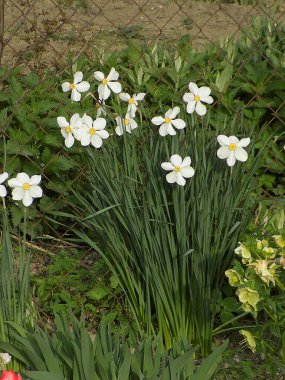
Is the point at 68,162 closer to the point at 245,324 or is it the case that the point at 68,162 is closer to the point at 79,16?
the point at 245,324

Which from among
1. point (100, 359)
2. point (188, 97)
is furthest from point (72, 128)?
point (100, 359)

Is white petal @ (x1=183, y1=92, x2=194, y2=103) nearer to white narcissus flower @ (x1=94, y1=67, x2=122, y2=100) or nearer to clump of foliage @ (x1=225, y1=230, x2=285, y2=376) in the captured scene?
white narcissus flower @ (x1=94, y1=67, x2=122, y2=100)

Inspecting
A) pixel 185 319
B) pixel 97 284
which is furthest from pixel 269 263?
pixel 97 284

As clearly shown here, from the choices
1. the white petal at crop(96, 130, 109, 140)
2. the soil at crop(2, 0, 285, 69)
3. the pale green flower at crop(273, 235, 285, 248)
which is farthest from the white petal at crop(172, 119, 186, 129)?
the soil at crop(2, 0, 285, 69)

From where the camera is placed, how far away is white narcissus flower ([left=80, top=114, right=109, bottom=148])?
2740 mm

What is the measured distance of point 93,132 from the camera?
2.74 meters

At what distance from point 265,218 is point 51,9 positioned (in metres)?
3.61

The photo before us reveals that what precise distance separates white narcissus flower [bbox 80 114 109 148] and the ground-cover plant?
0.63m

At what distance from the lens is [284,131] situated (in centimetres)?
372

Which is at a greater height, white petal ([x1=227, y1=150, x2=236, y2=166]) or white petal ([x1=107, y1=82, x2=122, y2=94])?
white petal ([x1=107, y1=82, x2=122, y2=94])

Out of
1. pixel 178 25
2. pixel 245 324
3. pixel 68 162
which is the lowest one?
pixel 245 324

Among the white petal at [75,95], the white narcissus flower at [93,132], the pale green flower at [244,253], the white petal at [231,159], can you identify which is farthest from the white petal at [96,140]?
the pale green flower at [244,253]

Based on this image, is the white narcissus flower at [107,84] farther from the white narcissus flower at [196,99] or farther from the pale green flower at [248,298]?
the pale green flower at [248,298]

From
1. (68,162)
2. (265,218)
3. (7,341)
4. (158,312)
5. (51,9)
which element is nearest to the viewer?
(7,341)
